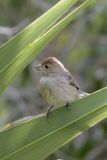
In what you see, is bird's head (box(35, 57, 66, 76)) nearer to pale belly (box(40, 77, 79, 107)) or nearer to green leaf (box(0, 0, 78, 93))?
pale belly (box(40, 77, 79, 107))

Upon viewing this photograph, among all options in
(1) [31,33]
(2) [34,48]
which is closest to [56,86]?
(1) [31,33]

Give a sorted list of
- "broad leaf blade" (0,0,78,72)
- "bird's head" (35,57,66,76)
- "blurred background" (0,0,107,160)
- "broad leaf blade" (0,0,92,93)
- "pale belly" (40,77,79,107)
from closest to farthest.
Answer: "broad leaf blade" (0,0,92,93) < "broad leaf blade" (0,0,78,72) < "pale belly" (40,77,79,107) < "bird's head" (35,57,66,76) < "blurred background" (0,0,107,160)

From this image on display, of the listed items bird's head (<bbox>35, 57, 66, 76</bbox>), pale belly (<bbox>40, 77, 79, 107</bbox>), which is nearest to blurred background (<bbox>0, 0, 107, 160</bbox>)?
bird's head (<bbox>35, 57, 66, 76</bbox>)

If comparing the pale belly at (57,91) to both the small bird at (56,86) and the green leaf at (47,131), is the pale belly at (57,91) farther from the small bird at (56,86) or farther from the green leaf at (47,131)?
the green leaf at (47,131)

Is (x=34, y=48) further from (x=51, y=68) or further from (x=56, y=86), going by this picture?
(x=51, y=68)

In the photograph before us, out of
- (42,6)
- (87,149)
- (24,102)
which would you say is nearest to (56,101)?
(87,149)

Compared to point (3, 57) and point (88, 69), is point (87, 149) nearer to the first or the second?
point (88, 69)

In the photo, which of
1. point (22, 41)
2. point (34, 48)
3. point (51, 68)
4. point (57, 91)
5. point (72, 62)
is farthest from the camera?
point (72, 62)
